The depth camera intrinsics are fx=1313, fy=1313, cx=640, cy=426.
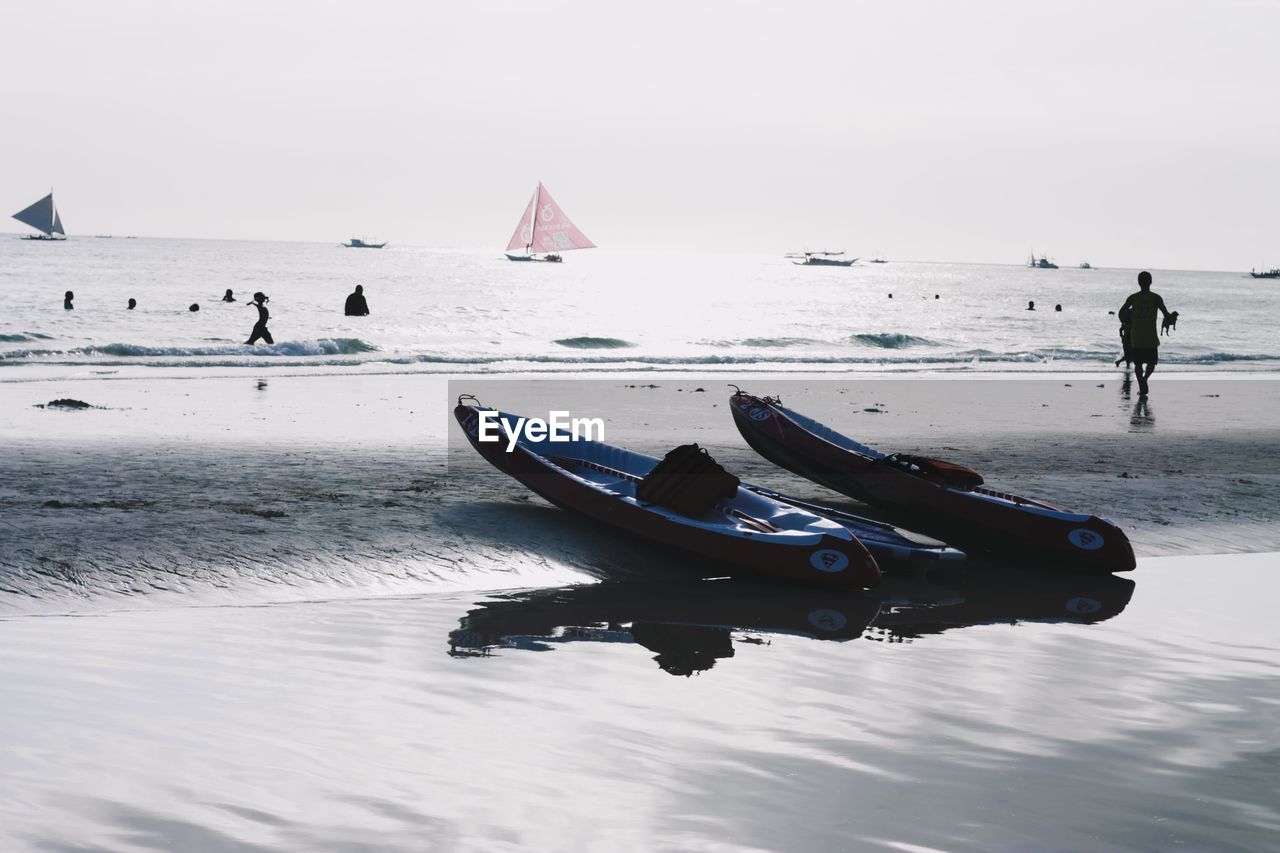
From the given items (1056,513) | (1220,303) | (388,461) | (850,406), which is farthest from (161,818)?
A: (1220,303)

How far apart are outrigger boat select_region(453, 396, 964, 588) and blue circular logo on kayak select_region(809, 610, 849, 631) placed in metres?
0.44

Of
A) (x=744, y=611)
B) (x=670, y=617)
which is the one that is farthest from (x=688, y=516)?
(x=670, y=617)

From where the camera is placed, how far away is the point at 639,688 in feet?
24.4

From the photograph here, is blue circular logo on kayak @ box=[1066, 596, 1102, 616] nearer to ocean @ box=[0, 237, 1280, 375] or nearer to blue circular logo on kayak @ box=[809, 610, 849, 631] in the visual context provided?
blue circular logo on kayak @ box=[809, 610, 849, 631]

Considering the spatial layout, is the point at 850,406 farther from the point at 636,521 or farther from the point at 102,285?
the point at 102,285

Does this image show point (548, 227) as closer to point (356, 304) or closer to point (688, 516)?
point (356, 304)

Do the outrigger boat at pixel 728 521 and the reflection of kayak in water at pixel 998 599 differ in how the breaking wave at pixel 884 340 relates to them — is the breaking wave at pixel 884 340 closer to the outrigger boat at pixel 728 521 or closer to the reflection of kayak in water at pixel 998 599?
the outrigger boat at pixel 728 521

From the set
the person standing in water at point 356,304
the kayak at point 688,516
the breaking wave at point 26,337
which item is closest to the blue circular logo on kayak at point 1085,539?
the kayak at point 688,516

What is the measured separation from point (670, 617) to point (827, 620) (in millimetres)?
1122

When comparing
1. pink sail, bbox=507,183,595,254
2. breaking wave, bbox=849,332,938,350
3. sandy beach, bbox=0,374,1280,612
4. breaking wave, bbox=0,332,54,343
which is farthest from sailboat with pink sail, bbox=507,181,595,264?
sandy beach, bbox=0,374,1280,612

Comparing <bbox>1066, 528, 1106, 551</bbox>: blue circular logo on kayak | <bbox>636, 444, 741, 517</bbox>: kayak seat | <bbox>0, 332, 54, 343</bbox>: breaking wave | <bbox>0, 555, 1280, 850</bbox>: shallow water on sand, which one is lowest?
<bbox>0, 555, 1280, 850</bbox>: shallow water on sand

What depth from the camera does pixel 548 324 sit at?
230ft

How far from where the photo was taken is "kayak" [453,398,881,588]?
395 inches

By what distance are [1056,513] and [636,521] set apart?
143 inches
